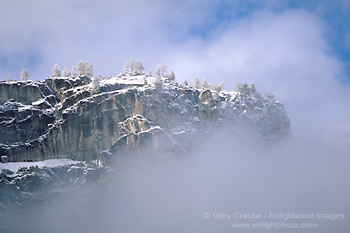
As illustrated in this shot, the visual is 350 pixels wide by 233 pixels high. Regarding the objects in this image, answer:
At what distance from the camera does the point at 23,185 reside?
4117 inches

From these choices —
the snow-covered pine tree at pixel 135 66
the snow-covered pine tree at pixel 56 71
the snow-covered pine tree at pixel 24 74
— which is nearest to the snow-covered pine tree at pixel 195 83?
the snow-covered pine tree at pixel 135 66

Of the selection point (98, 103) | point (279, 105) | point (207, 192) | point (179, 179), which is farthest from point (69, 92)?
point (279, 105)

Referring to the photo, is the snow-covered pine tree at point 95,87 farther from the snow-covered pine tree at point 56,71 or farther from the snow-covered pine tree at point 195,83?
the snow-covered pine tree at point 195,83

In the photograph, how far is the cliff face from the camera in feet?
375

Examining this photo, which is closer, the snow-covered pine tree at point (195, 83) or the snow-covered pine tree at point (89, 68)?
the snow-covered pine tree at point (89, 68)

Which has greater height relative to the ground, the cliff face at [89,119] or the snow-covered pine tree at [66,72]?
the snow-covered pine tree at [66,72]

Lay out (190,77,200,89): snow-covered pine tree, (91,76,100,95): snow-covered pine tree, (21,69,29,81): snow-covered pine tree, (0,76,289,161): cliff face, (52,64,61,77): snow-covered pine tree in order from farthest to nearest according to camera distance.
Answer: (190,77,200,89): snow-covered pine tree, (52,64,61,77): snow-covered pine tree, (21,69,29,81): snow-covered pine tree, (91,76,100,95): snow-covered pine tree, (0,76,289,161): cliff face

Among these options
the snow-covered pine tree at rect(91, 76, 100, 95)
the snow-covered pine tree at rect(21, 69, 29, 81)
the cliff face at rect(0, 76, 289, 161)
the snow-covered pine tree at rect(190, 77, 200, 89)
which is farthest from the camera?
the snow-covered pine tree at rect(190, 77, 200, 89)

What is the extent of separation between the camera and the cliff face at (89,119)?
114250 mm

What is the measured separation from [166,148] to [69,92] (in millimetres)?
42141

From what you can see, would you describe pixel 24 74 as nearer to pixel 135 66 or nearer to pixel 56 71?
pixel 56 71

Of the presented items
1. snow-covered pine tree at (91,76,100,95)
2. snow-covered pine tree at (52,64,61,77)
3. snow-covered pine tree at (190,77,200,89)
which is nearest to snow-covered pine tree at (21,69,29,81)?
snow-covered pine tree at (52,64,61,77)

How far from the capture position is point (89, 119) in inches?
4724

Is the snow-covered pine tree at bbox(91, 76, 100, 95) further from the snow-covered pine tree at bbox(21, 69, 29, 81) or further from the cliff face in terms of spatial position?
the snow-covered pine tree at bbox(21, 69, 29, 81)
